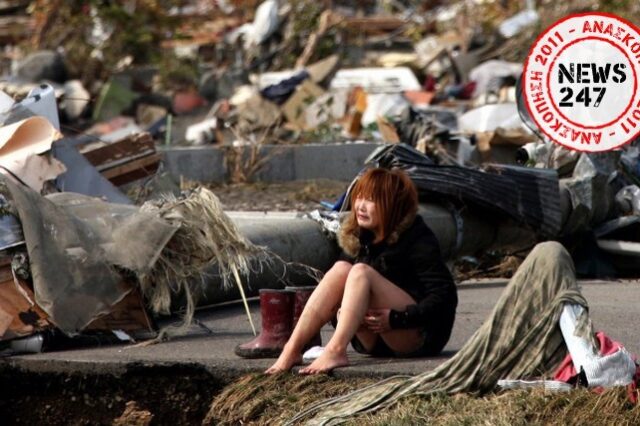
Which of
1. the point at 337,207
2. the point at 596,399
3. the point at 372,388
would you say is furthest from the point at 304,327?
the point at 337,207

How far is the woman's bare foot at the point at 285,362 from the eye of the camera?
18.6 feet

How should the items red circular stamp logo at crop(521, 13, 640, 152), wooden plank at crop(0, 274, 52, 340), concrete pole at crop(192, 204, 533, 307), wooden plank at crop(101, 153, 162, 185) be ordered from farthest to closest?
wooden plank at crop(101, 153, 162, 185)
concrete pole at crop(192, 204, 533, 307)
wooden plank at crop(0, 274, 52, 340)
red circular stamp logo at crop(521, 13, 640, 152)

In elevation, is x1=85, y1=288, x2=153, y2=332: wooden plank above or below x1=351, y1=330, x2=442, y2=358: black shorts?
below

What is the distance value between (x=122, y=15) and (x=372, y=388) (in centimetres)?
1748

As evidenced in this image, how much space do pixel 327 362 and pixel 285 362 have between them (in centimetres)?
20

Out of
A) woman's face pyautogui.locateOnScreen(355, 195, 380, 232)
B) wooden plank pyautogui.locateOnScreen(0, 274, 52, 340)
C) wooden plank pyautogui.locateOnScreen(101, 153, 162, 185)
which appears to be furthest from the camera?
wooden plank pyautogui.locateOnScreen(101, 153, 162, 185)

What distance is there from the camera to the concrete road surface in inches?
228

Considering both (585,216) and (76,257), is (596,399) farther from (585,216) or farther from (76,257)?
(585,216)

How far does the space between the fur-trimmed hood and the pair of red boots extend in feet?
1.16

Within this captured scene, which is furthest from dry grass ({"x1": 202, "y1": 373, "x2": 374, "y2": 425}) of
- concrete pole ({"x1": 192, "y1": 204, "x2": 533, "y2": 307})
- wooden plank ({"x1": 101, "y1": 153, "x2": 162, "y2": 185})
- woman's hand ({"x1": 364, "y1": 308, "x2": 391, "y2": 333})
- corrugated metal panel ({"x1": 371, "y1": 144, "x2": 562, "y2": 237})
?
wooden plank ({"x1": 101, "y1": 153, "x2": 162, "y2": 185})

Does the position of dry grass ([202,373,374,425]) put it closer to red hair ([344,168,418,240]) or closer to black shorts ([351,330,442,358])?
black shorts ([351,330,442,358])

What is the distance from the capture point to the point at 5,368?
6.38 meters

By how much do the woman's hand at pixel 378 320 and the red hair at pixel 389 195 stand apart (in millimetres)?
322

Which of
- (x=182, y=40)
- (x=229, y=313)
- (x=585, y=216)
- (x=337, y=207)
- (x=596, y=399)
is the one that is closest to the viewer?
(x=596, y=399)
